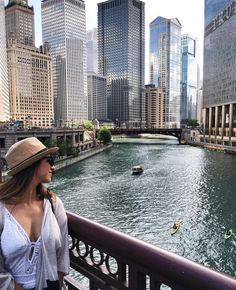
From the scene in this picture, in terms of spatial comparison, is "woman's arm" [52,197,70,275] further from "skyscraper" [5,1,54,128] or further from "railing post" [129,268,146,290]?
"skyscraper" [5,1,54,128]

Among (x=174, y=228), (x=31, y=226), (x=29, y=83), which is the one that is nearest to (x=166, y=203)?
(x=174, y=228)

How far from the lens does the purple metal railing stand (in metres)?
1.87

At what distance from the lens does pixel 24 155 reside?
8.27ft

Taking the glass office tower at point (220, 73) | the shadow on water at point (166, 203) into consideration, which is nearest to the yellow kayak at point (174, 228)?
the shadow on water at point (166, 203)

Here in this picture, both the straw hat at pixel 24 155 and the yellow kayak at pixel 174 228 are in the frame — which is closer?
the straw hat at pixel 24 155

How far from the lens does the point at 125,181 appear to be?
39.6m

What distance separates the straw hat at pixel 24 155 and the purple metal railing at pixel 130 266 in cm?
79

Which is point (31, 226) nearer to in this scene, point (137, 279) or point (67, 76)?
point (137, 279)

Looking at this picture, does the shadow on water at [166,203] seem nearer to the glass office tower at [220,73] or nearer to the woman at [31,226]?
the woman at [31,226]

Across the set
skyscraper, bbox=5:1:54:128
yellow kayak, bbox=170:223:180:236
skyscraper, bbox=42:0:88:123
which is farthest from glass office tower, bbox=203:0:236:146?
skyscraper, bbox=42:0:88:123

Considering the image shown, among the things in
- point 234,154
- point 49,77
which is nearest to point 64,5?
point 49,77

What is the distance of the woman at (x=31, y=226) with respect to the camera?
2.30 m

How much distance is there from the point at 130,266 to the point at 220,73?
108m

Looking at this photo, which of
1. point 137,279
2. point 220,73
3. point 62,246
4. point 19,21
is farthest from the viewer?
point 19,21
